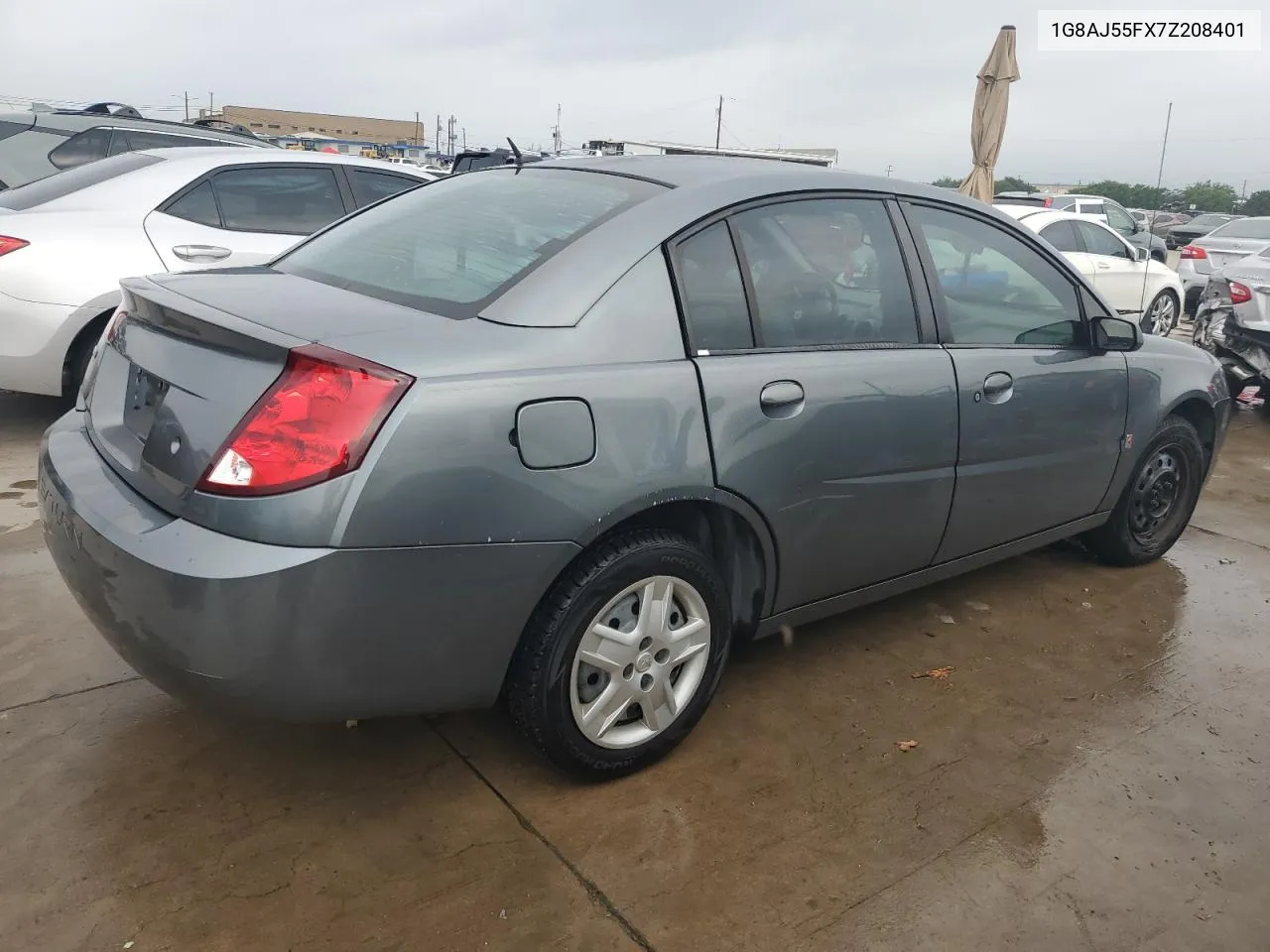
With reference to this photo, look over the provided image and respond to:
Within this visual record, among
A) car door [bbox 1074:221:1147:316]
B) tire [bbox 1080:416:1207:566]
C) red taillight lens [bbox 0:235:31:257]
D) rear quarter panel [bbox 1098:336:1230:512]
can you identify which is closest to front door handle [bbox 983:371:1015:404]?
rear quarter panel [bbox 1098:336:1230:512]

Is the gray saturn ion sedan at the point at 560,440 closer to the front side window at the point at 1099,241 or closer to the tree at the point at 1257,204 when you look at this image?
the front side window at the point at 1099,241

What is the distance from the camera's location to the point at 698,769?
2.65 meters

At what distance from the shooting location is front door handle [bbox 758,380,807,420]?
257 centimetres

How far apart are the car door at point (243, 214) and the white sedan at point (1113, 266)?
716 cm

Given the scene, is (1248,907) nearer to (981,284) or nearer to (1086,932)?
(1086,932)

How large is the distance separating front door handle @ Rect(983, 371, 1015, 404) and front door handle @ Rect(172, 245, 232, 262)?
406 centimetres

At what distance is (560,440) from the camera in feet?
7.07

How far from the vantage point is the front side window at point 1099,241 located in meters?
10.5

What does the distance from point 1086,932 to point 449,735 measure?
163 centimetres

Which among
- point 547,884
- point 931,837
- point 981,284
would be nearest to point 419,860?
point 547,884

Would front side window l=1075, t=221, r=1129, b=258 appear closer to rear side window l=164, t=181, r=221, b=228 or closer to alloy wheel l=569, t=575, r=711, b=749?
rear side window l=164, t=181, r=221, b=228

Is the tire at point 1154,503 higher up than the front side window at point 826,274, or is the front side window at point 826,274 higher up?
the front side window at point 826,274

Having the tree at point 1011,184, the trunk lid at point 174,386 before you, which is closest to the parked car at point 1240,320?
the trunk lid at point 174,386

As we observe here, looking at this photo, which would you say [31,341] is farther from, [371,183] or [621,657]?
[621,657]
